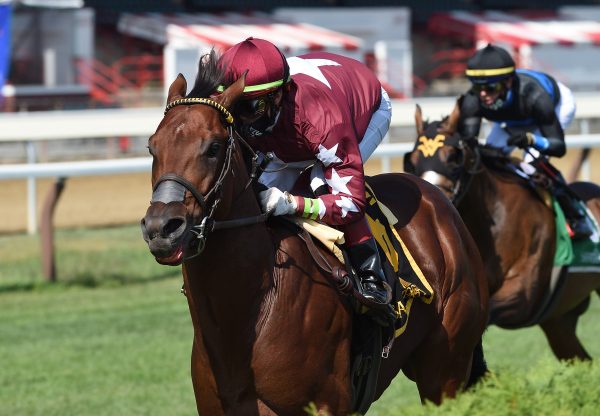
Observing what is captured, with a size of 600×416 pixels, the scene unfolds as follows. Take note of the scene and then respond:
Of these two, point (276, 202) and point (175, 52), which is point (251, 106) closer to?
point (276, 202)

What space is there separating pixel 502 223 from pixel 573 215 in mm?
598

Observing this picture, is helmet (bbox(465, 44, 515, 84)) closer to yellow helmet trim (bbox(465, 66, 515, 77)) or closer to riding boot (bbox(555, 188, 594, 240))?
yellow helmet trim (bbox(465, 66, 515, 77))

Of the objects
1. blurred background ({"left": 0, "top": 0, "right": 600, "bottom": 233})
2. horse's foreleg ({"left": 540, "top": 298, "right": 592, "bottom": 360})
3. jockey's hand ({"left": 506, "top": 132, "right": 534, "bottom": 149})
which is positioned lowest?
blurred background ({"left": 0, "top": 0, "right": 600, "bottom": 233})

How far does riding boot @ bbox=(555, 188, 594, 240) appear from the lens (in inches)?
267

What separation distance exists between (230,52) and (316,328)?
0.97 m

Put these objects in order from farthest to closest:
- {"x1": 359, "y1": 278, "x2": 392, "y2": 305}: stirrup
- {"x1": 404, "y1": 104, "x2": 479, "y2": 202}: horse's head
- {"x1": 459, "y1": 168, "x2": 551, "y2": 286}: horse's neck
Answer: {"x1": 459, "y1": 168, "x2": 551, "y2": 286}: horse's neck
{"x1": 404, "y1": 104, "x2": 479, "y2": 202}: horse's head
{"x1": 359, "y1": 278, "x2": 392, "y2": 305}: stirrup

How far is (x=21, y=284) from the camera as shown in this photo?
32.1 ft

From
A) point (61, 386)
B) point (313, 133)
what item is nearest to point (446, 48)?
point (61, 386)

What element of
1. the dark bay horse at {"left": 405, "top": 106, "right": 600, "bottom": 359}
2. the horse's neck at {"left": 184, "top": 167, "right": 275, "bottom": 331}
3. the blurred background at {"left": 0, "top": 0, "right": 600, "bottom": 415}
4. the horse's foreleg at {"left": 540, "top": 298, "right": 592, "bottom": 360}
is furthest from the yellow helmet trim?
the horse's neck at {"left": 184, "top": 167, "right": 275, "bottom": 331}

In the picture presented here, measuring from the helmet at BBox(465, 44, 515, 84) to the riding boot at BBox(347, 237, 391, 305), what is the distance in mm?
2535

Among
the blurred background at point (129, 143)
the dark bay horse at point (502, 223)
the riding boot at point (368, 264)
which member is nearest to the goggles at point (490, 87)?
the dark bay horse at point (502, 223)

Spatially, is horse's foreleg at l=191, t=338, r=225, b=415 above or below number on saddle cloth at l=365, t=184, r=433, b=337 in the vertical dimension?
below

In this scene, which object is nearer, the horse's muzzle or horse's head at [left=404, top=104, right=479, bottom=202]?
the horse's muzzle

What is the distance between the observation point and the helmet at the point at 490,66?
21.2 feet
